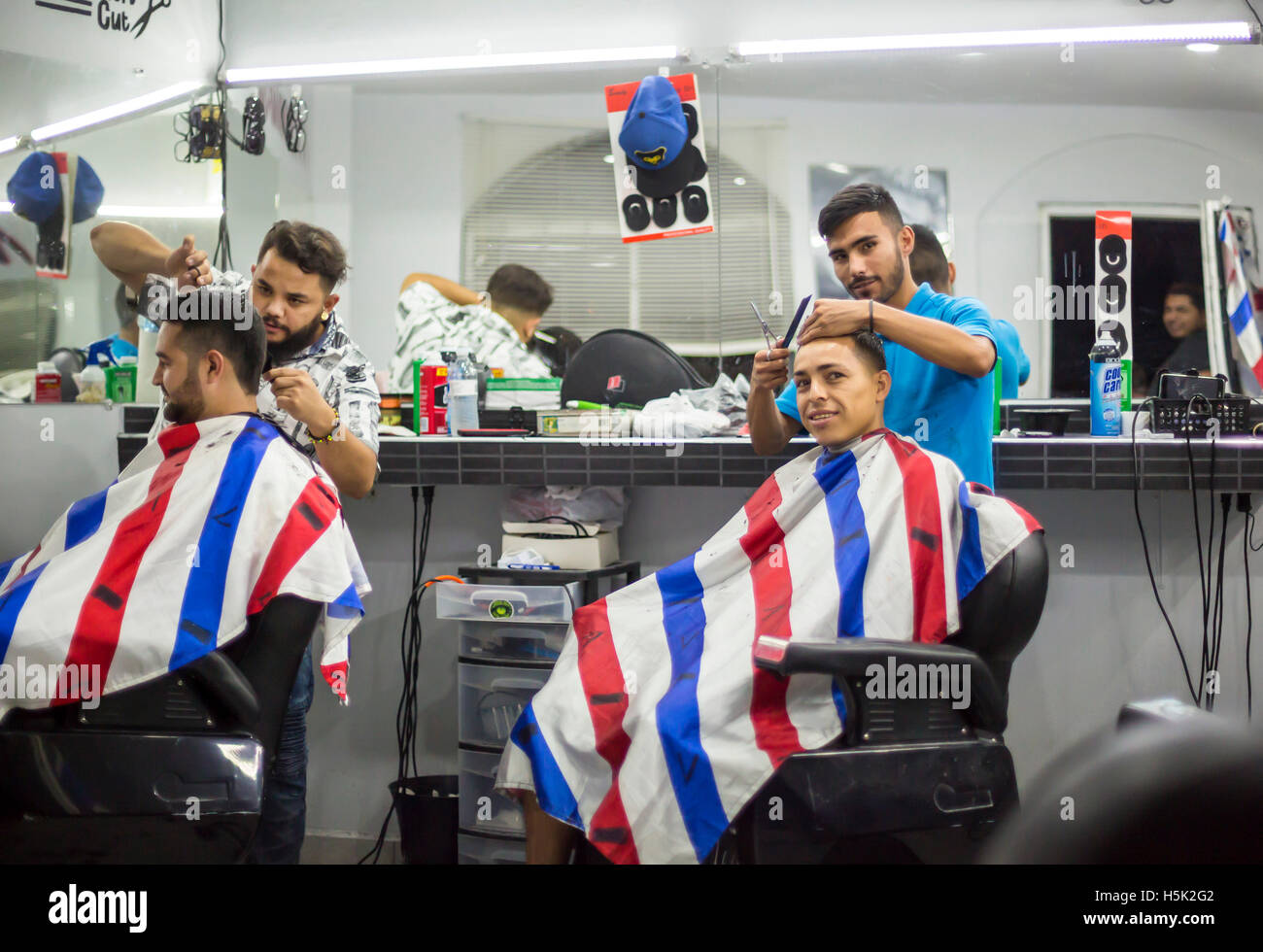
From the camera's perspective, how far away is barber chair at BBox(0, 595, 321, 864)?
1.45 m

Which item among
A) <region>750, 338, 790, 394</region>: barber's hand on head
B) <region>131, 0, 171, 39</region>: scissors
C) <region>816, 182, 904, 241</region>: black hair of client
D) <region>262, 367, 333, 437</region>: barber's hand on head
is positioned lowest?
<region>262, 367, 333, 437</region>: barber's hand on head

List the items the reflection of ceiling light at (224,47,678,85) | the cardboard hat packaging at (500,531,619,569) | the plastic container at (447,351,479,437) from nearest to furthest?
the cardboard hat packaging at (500,531,619,569) → the plastic container at (447,351,479,437) → the reflection of ceiling light at (224,47,678,85)

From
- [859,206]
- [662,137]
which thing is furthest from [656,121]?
[859,206]

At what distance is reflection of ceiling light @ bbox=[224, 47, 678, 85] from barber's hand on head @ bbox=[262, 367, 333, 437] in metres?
2.23

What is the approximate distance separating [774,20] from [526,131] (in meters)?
0.96

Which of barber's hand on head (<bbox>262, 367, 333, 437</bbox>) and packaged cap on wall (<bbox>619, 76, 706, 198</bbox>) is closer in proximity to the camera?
barber's hand on head (<bbox>262, 367, 333, 437</bbox>)

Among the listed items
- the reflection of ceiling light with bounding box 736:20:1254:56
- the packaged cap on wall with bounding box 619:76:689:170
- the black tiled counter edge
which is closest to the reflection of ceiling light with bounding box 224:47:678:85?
the packaged cap on wall with bounding box 619:76:689:170

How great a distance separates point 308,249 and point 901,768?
1.46 m

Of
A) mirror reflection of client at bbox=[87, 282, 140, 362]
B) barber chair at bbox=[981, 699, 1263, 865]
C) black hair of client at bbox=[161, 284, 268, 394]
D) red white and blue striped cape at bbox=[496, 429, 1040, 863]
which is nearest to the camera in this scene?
barber chair at bbox=[981, 699, 1263, 865]

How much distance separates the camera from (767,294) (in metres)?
3.54

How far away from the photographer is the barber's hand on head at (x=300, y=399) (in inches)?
69.3

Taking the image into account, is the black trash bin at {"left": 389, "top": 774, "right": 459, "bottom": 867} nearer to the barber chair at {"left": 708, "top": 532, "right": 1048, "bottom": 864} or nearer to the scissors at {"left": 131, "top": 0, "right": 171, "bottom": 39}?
the barber chair at {"left": 708, "top": 532, "right": 1048, "bottom": 864}

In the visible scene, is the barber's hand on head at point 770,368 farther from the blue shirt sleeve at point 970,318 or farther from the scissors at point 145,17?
the scissors at point 145,17
